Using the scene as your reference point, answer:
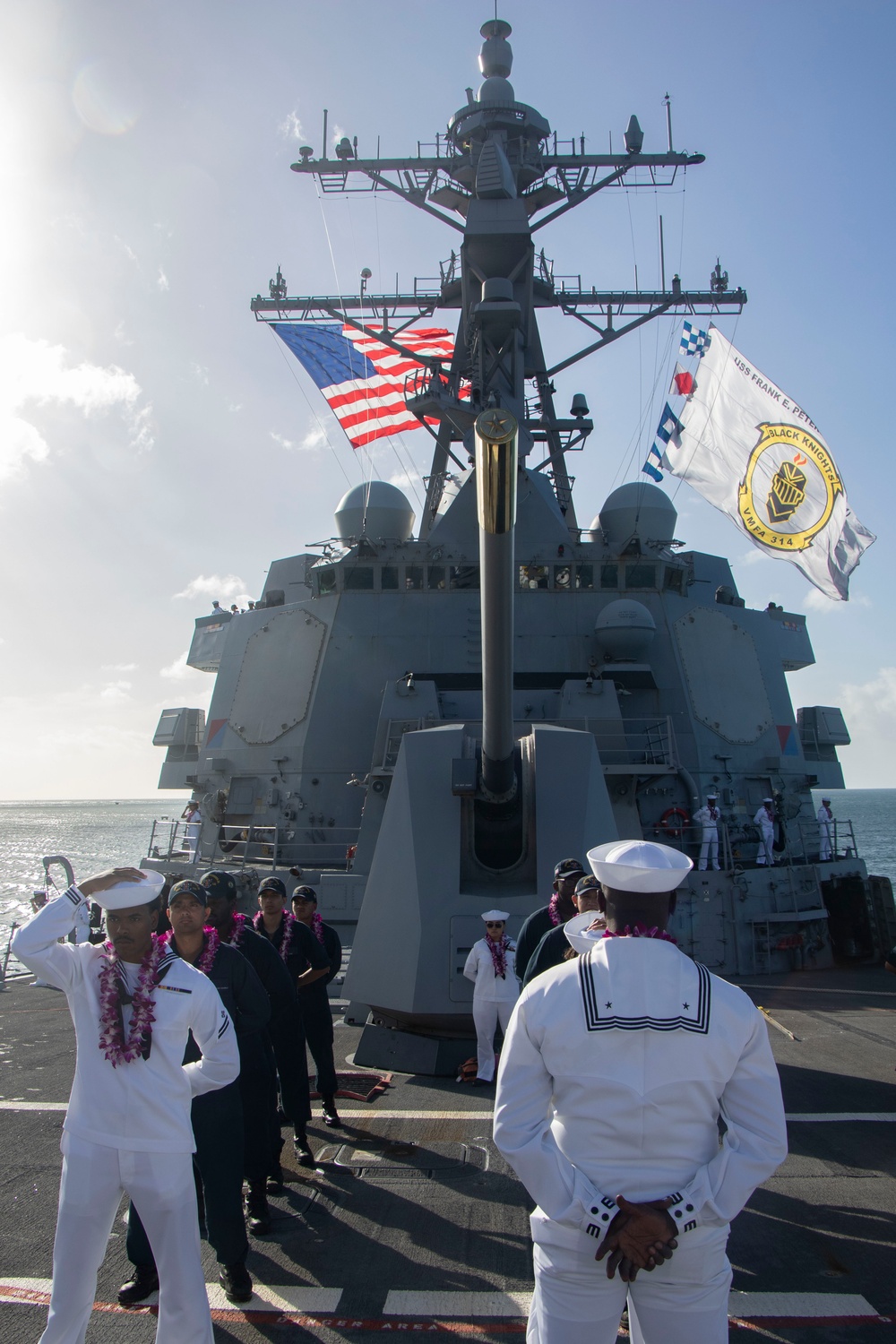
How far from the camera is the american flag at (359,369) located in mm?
14172

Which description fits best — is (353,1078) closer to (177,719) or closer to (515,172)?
(177,719)

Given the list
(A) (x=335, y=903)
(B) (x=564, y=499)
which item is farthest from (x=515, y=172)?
(A) (x=335, y=903)

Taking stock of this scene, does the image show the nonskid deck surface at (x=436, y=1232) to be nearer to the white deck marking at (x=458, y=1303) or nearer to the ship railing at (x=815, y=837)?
the white deck marking at (x=458, y=1303)

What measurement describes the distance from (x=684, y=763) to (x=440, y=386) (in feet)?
22.1

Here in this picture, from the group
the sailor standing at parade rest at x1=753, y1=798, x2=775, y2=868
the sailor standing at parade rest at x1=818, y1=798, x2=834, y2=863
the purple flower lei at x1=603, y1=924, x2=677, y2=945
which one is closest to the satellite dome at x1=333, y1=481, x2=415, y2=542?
the sailor standing at parade rest at x1=753, y1=798, x2=775, y2=868

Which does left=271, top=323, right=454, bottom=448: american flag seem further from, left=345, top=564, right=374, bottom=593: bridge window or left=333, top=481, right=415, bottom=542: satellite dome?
left=345, top=564, right=374, bottom=593: bridge window

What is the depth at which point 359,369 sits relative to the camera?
14.2 meters

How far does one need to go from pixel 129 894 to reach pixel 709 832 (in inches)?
309

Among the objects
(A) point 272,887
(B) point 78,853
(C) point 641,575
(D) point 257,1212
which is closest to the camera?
(D) point 257,1212

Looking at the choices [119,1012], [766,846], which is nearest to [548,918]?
[119,1012]

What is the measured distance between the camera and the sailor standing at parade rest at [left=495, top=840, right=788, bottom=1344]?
1602 millimetres

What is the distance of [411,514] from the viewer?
38.7ft

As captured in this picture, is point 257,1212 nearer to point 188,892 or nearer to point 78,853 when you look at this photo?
point 188,892

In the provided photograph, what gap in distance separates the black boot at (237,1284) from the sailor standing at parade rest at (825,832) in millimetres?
9578
